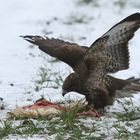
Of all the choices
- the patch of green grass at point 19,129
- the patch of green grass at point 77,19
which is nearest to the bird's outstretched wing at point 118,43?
the patch of green grass at point 19,129

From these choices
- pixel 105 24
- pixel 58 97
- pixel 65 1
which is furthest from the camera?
pixel 65 1

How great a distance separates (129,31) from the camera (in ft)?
22.8

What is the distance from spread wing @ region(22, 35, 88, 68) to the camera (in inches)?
290

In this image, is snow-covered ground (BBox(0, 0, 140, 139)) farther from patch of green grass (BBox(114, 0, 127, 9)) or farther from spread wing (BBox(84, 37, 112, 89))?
spread wing (BBox(84, 37, 112, 89))

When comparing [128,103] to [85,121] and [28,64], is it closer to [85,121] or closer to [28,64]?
[85,121]

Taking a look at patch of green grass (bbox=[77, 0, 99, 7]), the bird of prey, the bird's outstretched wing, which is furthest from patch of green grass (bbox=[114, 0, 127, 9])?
the bird's outstretched wing

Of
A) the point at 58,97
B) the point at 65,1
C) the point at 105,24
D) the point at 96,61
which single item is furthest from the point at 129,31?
the point at 65,1

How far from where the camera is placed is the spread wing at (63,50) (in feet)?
24.1

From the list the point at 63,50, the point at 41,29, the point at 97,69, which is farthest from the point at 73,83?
the point at 41,29

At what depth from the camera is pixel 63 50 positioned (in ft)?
24.5

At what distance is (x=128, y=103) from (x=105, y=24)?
409cm

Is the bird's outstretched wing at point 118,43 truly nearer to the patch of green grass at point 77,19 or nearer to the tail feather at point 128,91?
the tail feather at point 128,91

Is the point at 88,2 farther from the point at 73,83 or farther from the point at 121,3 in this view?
the point at 73,83

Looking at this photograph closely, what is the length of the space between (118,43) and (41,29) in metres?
4.43
